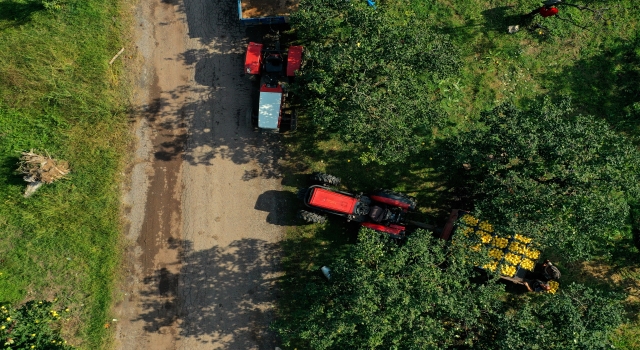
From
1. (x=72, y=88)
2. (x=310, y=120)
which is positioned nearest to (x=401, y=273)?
(x=310, y=120)

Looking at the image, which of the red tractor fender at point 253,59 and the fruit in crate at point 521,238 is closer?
the fruit in crate at point 521,238

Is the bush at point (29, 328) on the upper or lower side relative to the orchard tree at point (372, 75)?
→ lower

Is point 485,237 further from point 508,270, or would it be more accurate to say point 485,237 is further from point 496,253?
point 508,270

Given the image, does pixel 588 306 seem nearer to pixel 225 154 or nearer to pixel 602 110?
pixel 602 110

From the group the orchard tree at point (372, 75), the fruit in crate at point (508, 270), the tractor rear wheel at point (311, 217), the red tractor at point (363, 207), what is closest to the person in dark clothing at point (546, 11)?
the orchard tree at point (372, 75)

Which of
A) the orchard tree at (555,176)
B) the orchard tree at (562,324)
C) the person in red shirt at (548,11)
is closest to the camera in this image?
the orchard tree at (562,324)

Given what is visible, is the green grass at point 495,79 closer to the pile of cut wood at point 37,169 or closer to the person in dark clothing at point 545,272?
the person in dark clothing at point 545,272

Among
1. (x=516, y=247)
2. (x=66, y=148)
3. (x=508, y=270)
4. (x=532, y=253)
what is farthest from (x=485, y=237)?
(x=66, y=148)
